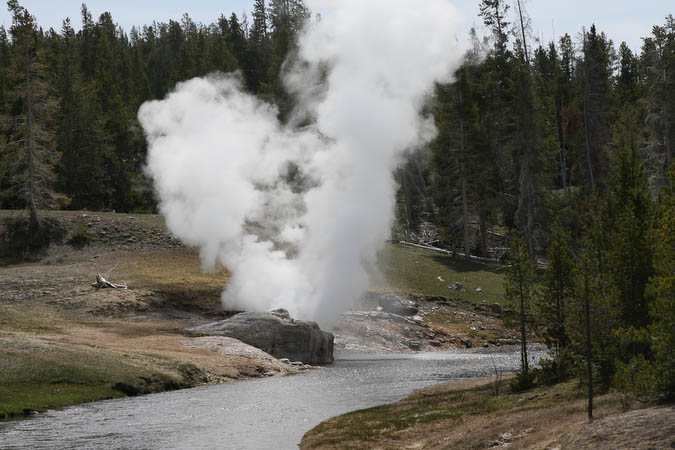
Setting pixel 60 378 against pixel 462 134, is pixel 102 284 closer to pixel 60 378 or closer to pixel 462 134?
pixel 60 378

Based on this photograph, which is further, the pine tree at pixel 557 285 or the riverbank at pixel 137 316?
the riverbank at pixel 137 316

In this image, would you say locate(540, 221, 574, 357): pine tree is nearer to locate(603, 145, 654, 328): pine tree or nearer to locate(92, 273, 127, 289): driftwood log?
locate(603, 145, 654, 328): pine tree

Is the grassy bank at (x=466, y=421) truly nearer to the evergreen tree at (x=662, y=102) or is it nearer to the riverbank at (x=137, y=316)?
the riverbank at (x=137, y=316)

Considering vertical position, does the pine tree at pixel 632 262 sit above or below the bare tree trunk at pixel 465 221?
below

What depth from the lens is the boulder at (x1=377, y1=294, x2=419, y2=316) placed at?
281 ft

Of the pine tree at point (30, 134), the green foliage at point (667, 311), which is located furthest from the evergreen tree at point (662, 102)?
the pine tree at point (30, 134)

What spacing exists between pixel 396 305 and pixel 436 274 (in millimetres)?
17045

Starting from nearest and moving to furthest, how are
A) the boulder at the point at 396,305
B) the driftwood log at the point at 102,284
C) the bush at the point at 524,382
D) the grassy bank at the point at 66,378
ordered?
the bush at the point at 524,382 < the grassy bank at the point at 66,378 < the driftwood log at the point at 102,284 < the boulder at the point at 396,305

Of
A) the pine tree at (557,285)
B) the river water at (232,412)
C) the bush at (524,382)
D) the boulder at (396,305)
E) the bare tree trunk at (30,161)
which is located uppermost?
the bare tree trunk at (30,161)

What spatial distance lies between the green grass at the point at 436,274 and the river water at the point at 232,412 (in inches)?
1309

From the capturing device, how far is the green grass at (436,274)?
9450cm

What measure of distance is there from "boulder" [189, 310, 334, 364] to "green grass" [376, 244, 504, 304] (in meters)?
29.1

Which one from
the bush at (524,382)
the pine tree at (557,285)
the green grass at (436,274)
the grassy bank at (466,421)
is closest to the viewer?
the grassy bank at (466,421)

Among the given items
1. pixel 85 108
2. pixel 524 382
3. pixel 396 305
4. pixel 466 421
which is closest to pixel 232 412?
pixel 466 421
